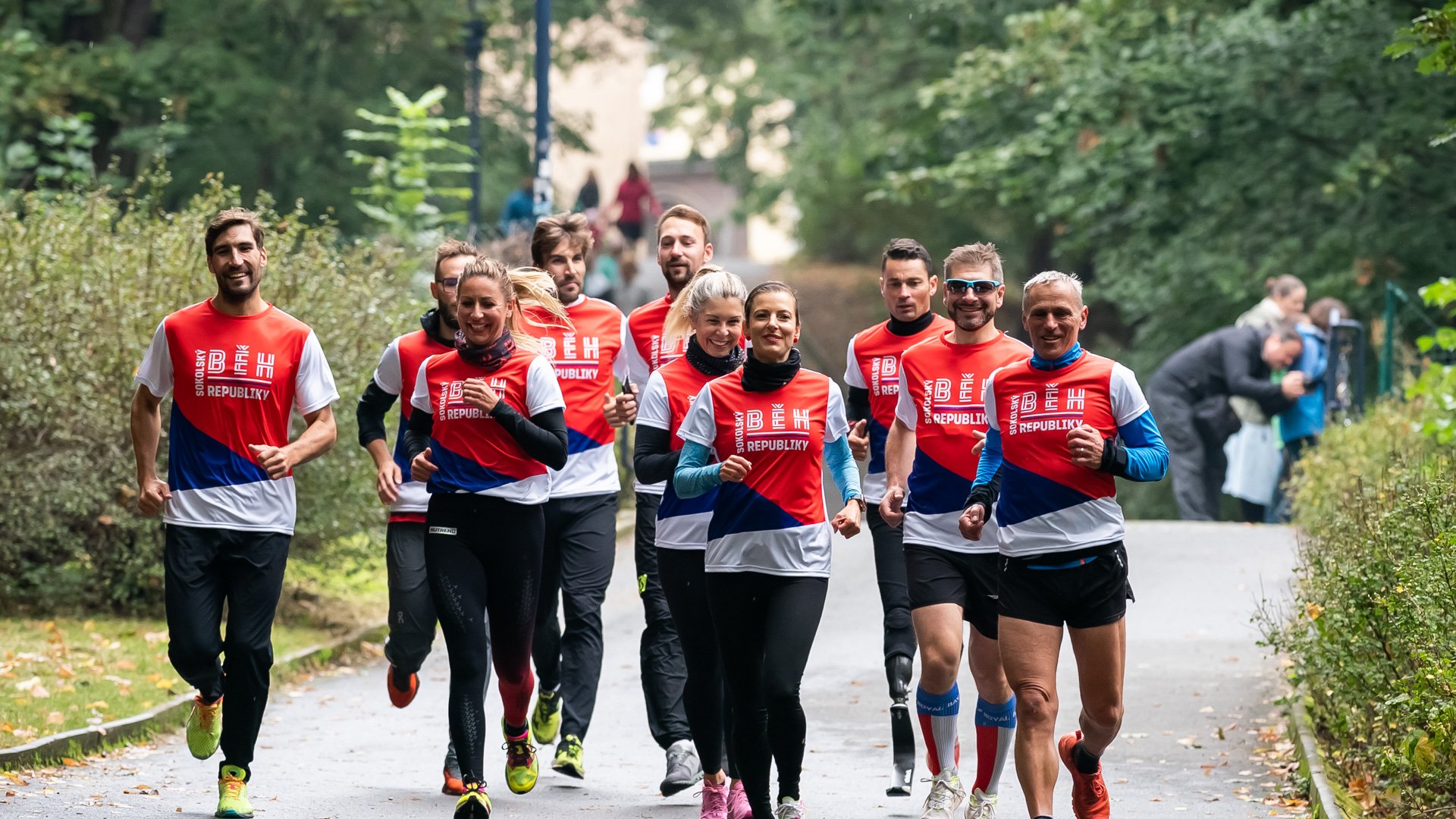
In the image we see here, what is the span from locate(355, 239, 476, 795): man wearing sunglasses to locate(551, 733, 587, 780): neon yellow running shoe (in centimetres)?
46

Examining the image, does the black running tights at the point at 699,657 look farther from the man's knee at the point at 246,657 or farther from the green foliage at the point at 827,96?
the green foliage at the point at 827,96

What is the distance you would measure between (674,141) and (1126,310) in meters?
56.1

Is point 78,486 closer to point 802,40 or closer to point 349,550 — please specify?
point 349,550

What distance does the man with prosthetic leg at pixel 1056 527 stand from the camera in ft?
→ 21.7

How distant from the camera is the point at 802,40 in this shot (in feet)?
99.5

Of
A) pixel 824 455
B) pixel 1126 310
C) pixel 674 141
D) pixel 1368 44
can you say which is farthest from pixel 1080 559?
A: pixel 674 141

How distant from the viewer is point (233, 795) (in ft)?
24.6


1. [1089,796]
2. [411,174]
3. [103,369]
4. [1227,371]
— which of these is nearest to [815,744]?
[1089,796]

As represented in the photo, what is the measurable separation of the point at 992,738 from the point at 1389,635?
1.67 m

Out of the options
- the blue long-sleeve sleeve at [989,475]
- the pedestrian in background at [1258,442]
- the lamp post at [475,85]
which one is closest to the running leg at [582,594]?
the blue long-sleeve sleeve at [989,475]

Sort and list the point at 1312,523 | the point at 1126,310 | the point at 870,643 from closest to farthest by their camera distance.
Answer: the point at 1312,523 < the point at 870,643 < the point at 1126,310

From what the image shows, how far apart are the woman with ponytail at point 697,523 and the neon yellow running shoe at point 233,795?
1.69 metres

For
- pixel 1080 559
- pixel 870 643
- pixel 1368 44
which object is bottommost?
pixel 870 643

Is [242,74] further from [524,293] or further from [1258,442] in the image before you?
[524,293]
